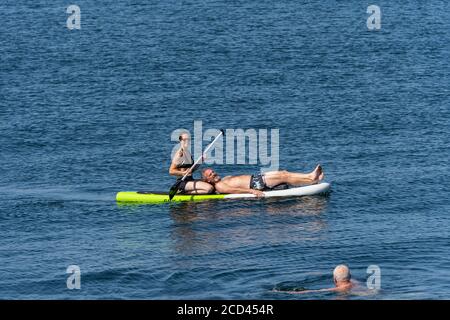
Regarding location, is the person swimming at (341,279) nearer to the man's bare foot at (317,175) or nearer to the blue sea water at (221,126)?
the blue sea water at (221,126)

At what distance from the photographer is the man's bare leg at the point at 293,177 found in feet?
131

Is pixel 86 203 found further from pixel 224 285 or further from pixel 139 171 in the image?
pixel 224 285

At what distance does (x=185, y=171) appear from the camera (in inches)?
1598

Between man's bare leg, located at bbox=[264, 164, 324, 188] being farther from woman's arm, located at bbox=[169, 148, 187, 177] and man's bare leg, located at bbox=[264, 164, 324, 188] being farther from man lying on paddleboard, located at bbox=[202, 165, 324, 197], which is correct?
woman's arm, located at bbox=[169, 148, 187, 177]

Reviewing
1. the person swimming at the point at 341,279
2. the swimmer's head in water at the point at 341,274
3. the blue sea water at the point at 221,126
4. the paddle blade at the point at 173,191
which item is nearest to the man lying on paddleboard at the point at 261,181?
the blue sea water at the point at 221,126

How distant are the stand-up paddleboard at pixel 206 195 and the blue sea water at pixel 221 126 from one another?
0.40 m

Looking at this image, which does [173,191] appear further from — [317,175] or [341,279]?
[341,279]

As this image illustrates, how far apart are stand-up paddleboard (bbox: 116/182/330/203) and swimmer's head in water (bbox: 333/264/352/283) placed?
1055 centimetres

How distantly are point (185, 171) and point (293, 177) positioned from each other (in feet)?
11.9

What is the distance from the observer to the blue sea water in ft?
107

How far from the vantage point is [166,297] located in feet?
98.4

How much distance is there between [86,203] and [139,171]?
4.51m

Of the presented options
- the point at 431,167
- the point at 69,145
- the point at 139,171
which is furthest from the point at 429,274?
the point at 69,145

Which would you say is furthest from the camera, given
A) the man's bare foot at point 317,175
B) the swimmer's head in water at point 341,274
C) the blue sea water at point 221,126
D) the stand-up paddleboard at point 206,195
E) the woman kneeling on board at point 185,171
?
the woman kneeling on board at point 185,171
